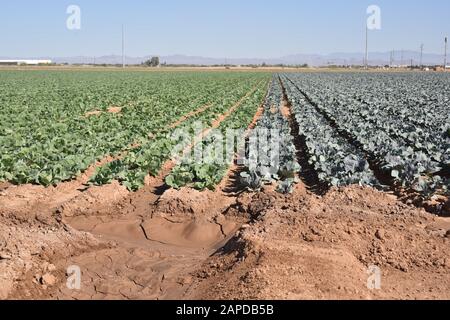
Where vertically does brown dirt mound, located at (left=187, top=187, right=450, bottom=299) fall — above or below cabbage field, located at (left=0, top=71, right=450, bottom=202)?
below

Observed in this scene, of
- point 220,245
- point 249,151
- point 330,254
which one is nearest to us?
point 330,254

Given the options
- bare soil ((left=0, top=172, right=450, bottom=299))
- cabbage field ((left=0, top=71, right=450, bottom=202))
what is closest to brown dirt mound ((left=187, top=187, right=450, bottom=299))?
bare soil ((left=0, top=172, right=450, bottom=299))

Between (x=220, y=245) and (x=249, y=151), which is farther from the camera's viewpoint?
(x=249, y=151)

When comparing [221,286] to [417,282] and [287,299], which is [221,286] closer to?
[287,299]

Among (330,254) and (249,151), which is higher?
(249,151)

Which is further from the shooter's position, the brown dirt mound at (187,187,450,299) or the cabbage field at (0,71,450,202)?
the cabbage field at (0,71,450,202)

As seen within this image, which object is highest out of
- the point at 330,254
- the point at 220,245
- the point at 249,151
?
the point at 249,151

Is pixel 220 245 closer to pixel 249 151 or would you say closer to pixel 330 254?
pixel 330 254

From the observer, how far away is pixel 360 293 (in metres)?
5.00

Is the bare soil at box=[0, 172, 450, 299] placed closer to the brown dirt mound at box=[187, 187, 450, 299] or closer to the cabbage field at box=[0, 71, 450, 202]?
the brown dirt mound at box=[187, 187, 450, 299]

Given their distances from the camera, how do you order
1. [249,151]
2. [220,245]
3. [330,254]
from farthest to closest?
[249,151] < [220,245] < [330,254]

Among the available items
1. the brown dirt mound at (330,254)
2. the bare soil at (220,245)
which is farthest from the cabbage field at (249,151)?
the brown dirt mound at (330,254)

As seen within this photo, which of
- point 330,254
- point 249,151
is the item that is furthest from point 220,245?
point 249,151

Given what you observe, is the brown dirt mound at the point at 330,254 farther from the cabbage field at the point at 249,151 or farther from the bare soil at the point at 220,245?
the cabbage field at the point at 249,151
